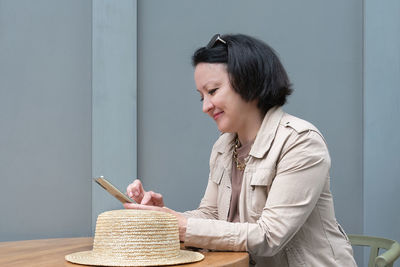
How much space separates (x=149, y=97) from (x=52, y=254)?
1.45m

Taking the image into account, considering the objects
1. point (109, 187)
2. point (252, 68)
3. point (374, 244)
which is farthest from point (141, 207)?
point (374, 244)

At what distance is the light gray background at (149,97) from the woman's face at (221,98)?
98 centimetres

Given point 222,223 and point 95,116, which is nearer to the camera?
point 222,223

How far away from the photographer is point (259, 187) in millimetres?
1899

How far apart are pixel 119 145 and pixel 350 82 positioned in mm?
1244

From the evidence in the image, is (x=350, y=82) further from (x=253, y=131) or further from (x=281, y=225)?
(x=281, y=225)

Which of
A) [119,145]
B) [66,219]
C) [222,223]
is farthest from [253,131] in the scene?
[66,219]

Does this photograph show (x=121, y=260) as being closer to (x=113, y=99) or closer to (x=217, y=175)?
(x=217, y=175)

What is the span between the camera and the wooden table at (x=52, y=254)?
1.50 m

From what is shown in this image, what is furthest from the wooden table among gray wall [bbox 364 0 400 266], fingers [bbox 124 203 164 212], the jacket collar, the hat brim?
gray wall [bbox 364 0 400 266]

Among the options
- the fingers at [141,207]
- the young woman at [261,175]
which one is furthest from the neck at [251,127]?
the fingers at [141,207]

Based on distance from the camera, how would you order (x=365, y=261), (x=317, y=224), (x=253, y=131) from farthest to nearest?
(x=365, y=261) < (x=253, y=131) < (x=317, y=224)

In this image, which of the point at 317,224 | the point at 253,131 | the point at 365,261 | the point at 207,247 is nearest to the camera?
the point at 207,247

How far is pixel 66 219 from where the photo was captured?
2.98 meters
